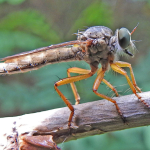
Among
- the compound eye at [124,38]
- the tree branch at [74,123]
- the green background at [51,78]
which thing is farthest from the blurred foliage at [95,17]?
the tree branch at [74,123]

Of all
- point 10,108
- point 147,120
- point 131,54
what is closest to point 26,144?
point 147,120

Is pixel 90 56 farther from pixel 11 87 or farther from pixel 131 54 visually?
pixel 11 87

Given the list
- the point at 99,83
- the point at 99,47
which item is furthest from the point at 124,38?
the point at 99,83

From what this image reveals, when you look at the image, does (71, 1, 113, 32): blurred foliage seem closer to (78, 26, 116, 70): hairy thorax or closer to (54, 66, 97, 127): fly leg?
(78, 26, 116, 70): hairy thorax

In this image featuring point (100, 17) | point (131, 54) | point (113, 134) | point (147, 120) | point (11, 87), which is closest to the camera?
point (147, 120)

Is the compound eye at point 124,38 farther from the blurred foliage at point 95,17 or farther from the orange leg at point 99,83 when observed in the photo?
the blurred foliage at point 95,17

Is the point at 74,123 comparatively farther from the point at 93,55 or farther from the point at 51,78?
the point at 51,78

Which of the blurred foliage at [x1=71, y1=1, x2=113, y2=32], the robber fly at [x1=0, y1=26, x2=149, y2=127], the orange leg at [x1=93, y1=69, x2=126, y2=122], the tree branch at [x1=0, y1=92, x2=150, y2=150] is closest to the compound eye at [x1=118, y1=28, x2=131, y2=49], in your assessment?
the robber fly at [x1=0, y1=26, x2=149, y2=127]
